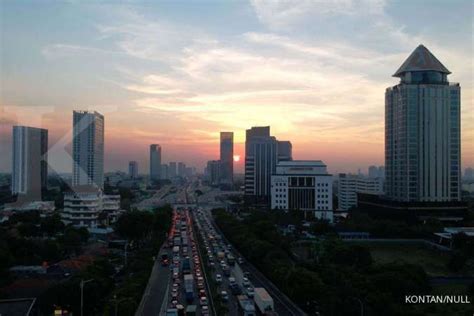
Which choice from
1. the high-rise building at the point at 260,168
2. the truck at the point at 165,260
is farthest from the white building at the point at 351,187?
the truck at the point at 165,260

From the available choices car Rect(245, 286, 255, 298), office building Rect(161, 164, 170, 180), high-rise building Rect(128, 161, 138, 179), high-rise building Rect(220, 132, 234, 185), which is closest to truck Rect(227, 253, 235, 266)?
car Rect(245, 286, 255, 298)

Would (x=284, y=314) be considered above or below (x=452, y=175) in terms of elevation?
below

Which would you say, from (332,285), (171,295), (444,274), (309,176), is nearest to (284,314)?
(332,285)

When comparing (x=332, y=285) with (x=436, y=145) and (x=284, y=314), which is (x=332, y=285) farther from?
(x=436, y=145)

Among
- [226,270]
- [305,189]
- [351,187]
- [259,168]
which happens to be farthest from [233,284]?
[351,187]

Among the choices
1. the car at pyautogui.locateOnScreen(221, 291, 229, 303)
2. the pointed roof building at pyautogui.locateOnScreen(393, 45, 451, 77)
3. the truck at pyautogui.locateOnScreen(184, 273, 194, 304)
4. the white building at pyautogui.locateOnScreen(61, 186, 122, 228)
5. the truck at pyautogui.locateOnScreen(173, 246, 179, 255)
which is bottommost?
the truck at pyautogui.locateOnScreen(173, 246, 179, 255)

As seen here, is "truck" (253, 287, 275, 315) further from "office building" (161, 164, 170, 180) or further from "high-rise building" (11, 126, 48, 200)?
"office building" (161, 164, 170, 180)
